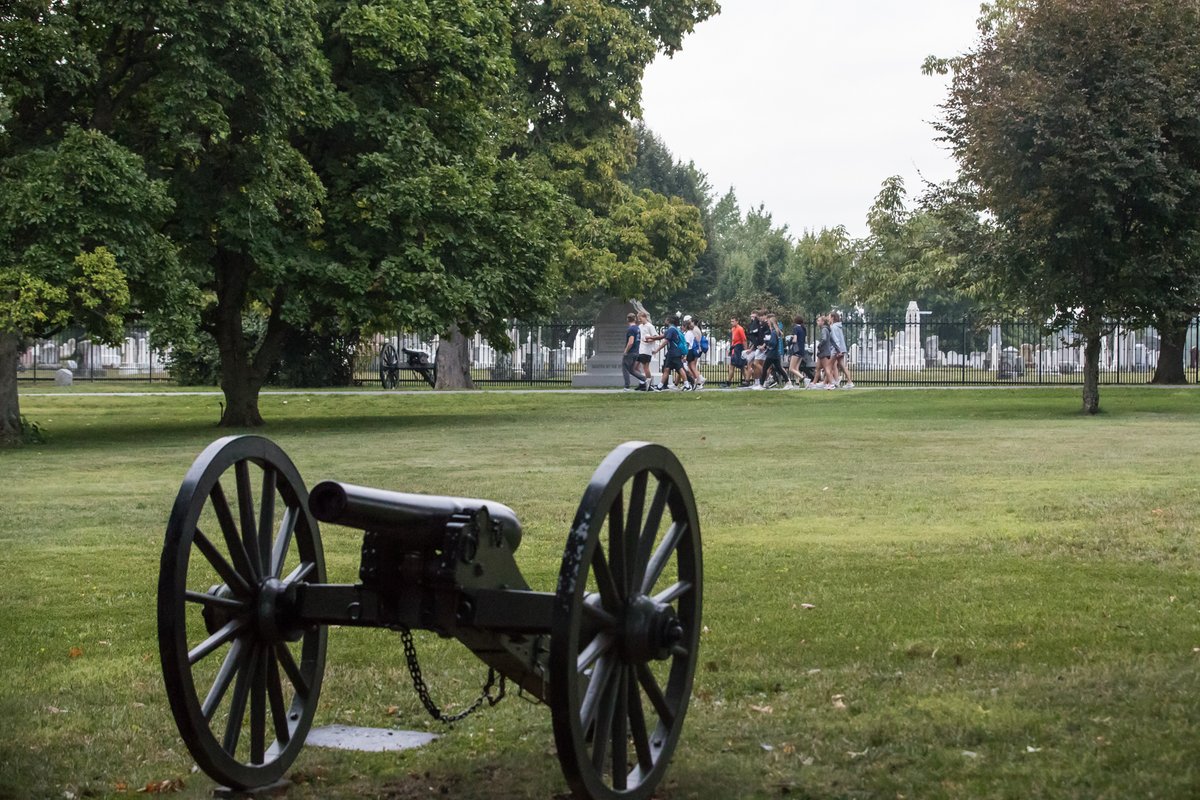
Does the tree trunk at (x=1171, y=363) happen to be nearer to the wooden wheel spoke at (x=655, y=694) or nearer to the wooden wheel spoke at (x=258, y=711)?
the wooden wheel spoke at (x=655, y=694)

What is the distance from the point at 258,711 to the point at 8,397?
19701 millimetres

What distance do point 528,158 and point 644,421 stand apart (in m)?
20.3

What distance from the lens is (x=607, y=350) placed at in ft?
158

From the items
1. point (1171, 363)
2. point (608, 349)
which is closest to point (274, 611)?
point (1171, 363)

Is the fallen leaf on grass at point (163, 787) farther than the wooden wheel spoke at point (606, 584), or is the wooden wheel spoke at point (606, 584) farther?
the fallen leaf on grass at point (163, 787)

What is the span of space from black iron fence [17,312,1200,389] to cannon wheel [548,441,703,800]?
41.5m

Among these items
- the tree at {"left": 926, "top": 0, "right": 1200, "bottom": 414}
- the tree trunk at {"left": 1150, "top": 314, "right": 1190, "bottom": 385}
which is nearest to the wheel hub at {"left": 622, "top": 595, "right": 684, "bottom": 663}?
the tree at {"left": 926, "top": 0, "right": 1200, "bottom": 414}

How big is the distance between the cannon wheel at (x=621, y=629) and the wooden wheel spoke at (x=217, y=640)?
→ 1178 millimetres

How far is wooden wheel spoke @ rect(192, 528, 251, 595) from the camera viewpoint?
17.1ft

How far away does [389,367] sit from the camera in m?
46.0

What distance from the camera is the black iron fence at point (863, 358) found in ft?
166

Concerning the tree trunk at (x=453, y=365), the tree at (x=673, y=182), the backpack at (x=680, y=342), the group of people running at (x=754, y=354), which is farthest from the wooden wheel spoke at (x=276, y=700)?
the tree at (x=673, y=182)

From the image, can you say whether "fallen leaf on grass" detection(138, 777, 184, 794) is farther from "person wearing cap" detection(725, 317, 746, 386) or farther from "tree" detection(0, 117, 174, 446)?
"person wearing cap" detection(725, 317, 746, 386)

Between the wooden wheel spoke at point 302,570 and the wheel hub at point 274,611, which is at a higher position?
the wooden wheel spoke at point 302,570
